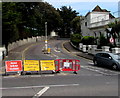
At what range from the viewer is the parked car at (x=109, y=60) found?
18.5 meters

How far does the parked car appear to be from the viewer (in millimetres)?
18469

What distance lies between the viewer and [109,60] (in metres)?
19.3

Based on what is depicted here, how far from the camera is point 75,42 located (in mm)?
47594

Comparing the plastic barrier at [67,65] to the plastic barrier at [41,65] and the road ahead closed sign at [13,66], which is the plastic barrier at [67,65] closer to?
the plastic barrier at [41,65]

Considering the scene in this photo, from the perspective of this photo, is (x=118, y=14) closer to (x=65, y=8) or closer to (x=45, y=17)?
(x=45, y=17)

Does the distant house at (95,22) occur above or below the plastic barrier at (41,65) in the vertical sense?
above

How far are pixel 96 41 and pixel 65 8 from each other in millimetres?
64077

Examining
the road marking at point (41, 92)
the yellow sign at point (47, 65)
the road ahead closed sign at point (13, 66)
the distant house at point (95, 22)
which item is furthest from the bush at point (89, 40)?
the road marking at point (41, 92)

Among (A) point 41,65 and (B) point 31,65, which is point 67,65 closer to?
(A) point 41,65

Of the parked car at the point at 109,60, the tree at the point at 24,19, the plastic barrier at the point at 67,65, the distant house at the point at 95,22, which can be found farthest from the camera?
the distant house at the point at 95,22

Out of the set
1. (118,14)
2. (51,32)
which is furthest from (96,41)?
(51,32)

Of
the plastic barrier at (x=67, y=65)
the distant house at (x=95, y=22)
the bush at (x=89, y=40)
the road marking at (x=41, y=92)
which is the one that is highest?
the distant house at (x=95, y=22)

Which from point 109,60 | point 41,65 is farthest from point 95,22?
point 41,65

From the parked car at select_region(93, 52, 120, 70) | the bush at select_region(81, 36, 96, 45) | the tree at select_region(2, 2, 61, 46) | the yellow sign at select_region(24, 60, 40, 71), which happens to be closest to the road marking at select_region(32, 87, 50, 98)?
the yellow sign at select_region(24, 60, 40, 71)
